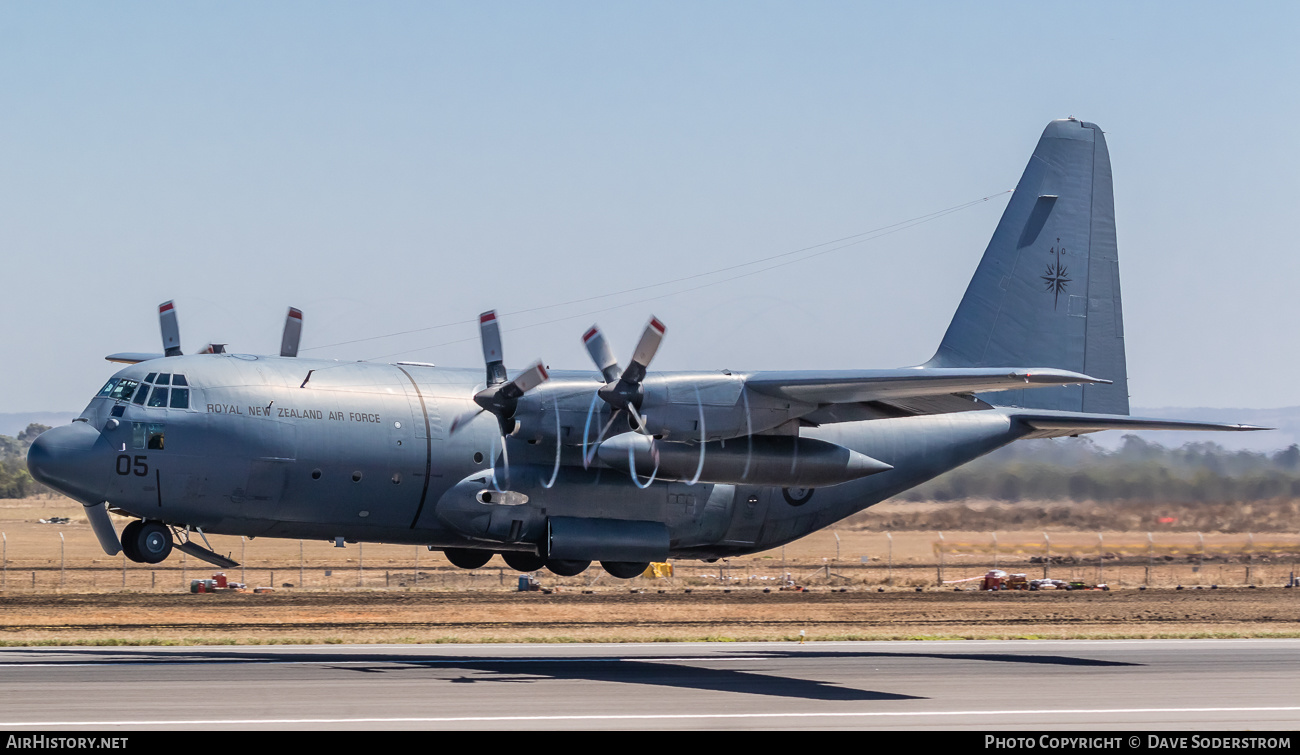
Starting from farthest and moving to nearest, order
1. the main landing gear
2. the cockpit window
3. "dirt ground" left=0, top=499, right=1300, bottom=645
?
"dirt ground" left=0, top=499, right=1300, bottom=645
the main landing gear
the cockpit window

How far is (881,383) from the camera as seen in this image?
21.7 meters

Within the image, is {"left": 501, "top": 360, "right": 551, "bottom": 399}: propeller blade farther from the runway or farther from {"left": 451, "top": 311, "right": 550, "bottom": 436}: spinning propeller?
the runway

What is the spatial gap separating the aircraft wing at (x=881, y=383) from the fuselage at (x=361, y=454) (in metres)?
0.41

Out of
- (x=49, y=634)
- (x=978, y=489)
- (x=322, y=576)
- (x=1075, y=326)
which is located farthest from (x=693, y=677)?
(x=322, y=576)

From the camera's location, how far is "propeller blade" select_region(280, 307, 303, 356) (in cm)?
2473

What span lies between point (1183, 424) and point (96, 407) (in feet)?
64.4

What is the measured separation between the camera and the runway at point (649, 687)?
15.8 m

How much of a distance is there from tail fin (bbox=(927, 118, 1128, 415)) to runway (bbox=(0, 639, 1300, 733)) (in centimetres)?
629

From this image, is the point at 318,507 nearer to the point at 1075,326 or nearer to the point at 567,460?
the point at 567,460

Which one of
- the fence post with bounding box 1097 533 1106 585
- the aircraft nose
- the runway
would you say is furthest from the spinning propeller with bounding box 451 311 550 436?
the fence post with bounding box 1097 533 1106 585

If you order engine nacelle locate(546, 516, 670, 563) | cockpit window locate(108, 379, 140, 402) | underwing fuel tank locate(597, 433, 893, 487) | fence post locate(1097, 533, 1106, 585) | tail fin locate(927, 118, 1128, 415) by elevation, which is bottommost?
fence post locate(1097, 533, 1106, 585)

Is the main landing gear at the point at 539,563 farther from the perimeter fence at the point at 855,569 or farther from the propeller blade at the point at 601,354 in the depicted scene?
the perimeter fence at the point at 855,569

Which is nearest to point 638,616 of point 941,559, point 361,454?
point 361,454

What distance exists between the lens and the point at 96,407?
70.7 ft
